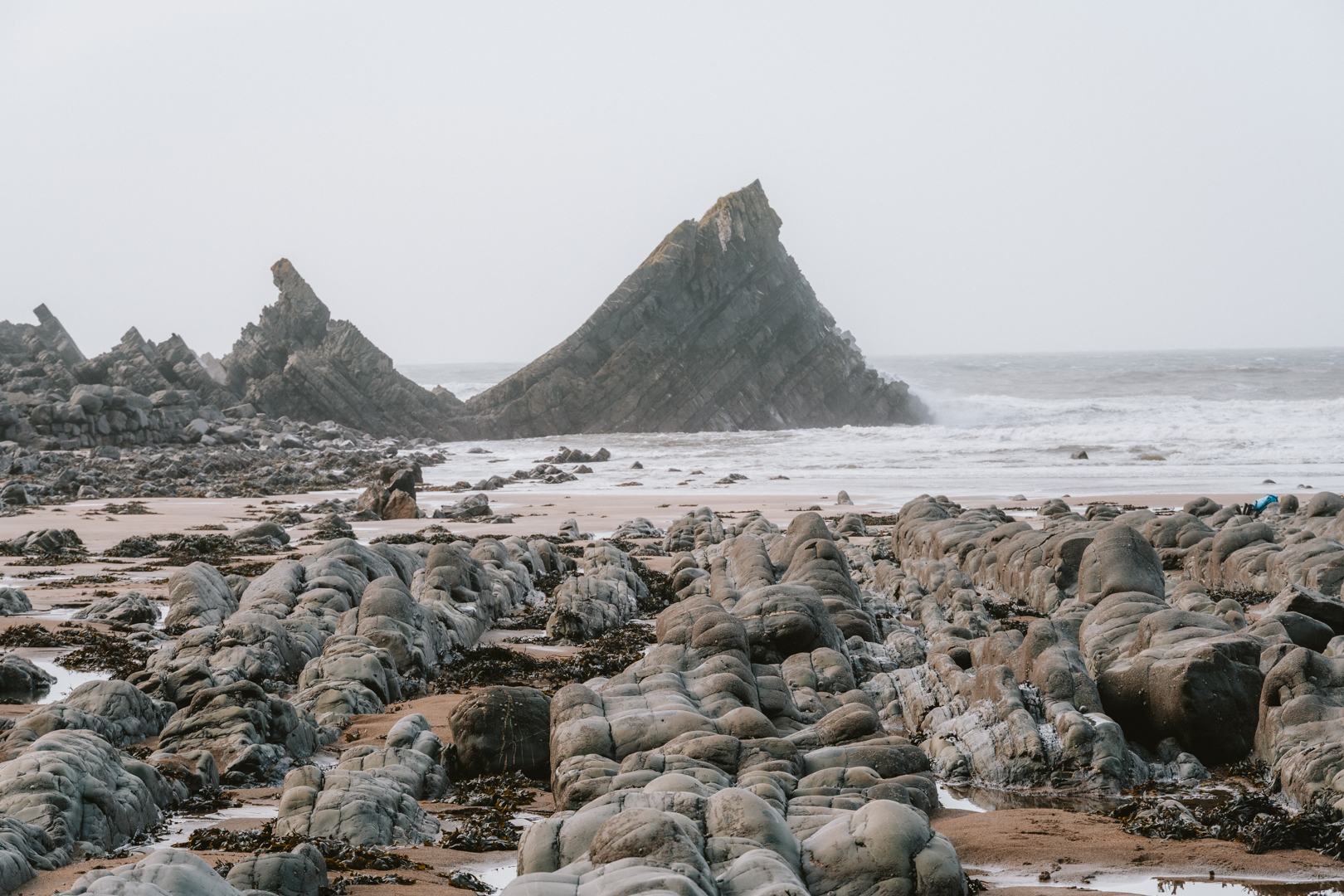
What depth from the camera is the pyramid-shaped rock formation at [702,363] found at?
56.4 metres

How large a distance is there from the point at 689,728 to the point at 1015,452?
111 feet

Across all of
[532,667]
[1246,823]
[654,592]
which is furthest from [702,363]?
[1246,823]

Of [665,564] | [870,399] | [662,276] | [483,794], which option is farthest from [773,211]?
[483,794]

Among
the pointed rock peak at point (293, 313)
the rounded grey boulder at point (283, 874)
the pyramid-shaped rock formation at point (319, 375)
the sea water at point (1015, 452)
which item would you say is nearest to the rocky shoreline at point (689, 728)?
the rounded grey boulder at point (283, 874)

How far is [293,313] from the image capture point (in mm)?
57750

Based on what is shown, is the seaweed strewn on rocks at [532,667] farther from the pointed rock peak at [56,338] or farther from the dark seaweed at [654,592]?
the pointed rock peak at [56,338]

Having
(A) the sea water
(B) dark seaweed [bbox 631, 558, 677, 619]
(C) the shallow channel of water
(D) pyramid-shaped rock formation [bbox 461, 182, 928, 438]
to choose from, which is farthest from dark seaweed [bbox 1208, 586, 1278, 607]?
(D) pyramid-shaped rock formation [bbox 461, 182, 928, 438]

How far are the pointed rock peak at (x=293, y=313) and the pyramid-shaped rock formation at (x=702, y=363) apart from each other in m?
10.4

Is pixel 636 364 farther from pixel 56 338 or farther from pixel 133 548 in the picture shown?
pixel 133 548

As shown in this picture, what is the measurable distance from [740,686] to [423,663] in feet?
13.7

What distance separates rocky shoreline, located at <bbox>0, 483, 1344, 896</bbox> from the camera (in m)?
5.26

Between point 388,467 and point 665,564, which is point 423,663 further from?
point 388,467

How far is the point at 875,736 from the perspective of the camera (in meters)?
7.65

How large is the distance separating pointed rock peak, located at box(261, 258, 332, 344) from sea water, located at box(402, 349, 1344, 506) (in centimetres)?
1286
